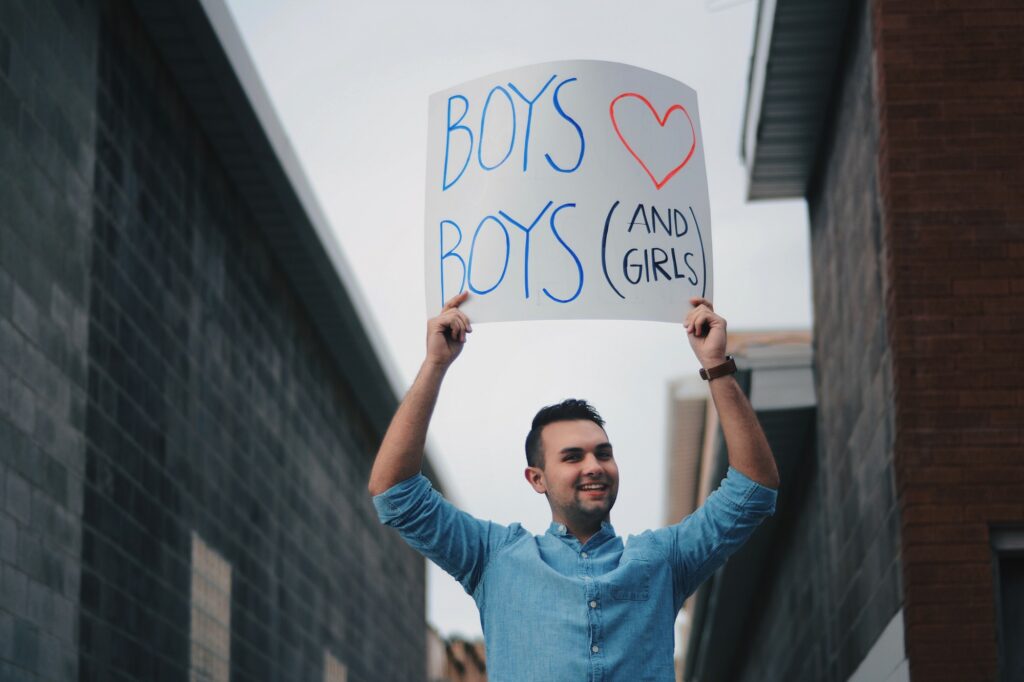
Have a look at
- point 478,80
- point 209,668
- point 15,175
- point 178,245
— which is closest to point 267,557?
point 209,668

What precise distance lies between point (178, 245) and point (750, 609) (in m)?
12.9

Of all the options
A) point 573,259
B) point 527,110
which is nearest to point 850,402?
point 527,110

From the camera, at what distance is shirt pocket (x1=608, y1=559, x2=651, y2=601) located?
189 inches

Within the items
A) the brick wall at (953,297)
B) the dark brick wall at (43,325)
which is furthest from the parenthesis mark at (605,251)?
the dark brick wall at (43,325)

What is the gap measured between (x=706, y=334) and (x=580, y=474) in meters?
0.56

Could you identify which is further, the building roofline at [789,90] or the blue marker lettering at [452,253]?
the building roofline at [789,90]

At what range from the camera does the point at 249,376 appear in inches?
634

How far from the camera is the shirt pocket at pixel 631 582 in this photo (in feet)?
15.8

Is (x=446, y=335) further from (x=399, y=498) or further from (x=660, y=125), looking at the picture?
(x=660, y=125)

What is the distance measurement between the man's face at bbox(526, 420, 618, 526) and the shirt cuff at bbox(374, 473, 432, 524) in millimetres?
381

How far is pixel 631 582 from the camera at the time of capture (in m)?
4.81

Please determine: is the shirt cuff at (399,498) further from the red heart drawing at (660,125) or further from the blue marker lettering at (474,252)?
the red heart drawing at (660,125)

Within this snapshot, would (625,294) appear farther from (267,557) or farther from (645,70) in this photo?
(267,557)

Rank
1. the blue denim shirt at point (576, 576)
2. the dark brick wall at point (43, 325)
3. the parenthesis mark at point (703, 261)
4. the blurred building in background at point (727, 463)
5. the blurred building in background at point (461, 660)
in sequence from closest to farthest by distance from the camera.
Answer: the blue denim shirt at point (576, 576) → the parenthesis mark at point (703, 261) → the dark brick wall at point (43, 325) → the blurred building in background at point (727, 463) → the blurred building in background at point (461, 660)
